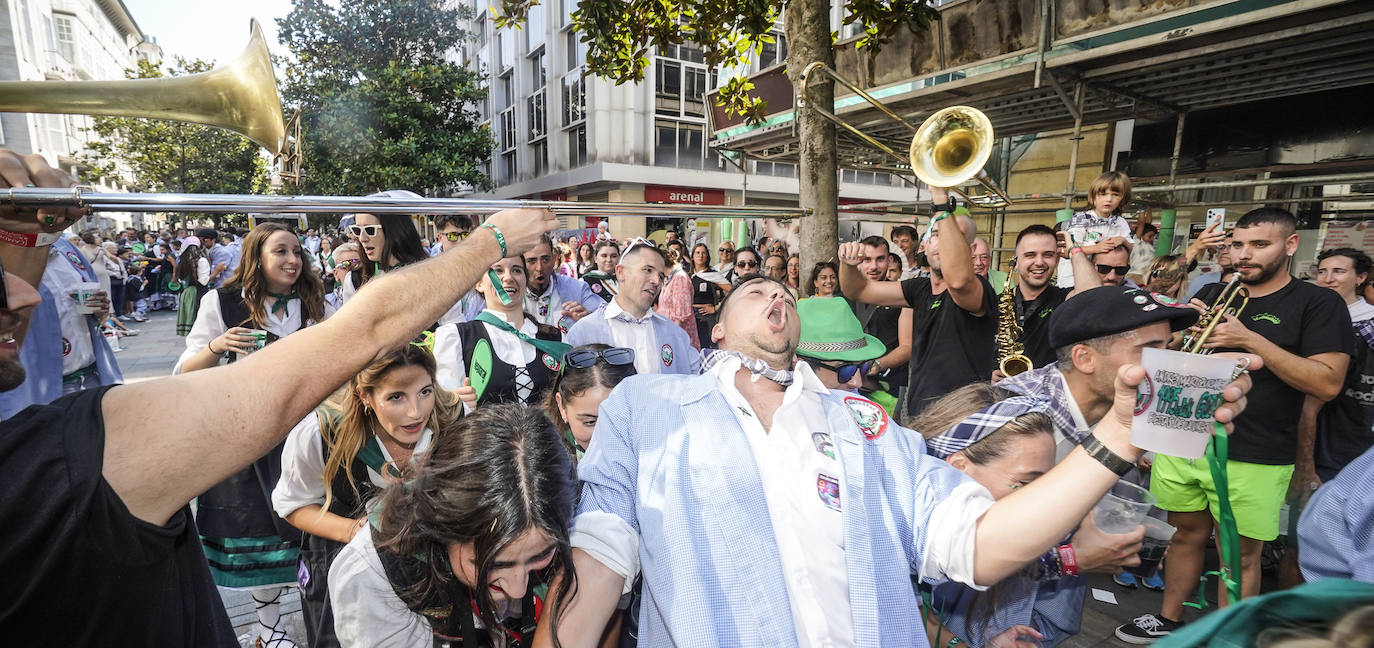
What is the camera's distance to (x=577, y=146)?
26109 millimetres

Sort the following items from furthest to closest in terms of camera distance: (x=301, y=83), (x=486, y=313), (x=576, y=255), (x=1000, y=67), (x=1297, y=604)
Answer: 1. (x=301, y=83)
2. (x=576, y=255)
3. (x=1000, y=67)
4. (x=486, y=313)
5. (x=1297, y=604)

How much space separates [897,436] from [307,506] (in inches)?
89.8

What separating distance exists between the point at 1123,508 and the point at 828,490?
2.83ft

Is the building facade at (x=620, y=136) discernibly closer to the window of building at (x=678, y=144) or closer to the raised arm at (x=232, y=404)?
the window of building at (x=678, y=144)

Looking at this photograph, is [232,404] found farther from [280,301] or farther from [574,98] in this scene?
[574,98]

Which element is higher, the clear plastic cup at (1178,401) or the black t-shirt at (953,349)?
the clear plastic cup at (1178,401)

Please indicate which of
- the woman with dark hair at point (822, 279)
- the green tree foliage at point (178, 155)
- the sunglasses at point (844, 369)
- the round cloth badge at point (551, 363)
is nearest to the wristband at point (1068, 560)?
the sunglasses at point (844, 369)

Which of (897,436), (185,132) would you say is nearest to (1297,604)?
(897,436)

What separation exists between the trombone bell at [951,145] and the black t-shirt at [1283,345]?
1625mm

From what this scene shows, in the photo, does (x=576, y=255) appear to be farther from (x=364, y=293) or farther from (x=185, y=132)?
(x=185, y=132)

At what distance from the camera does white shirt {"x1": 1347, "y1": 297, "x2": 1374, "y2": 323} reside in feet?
12.8

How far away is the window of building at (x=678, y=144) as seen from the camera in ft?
80.3

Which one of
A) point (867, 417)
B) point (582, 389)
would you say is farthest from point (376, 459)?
point (867, 417)

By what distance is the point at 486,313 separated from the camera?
352cm
